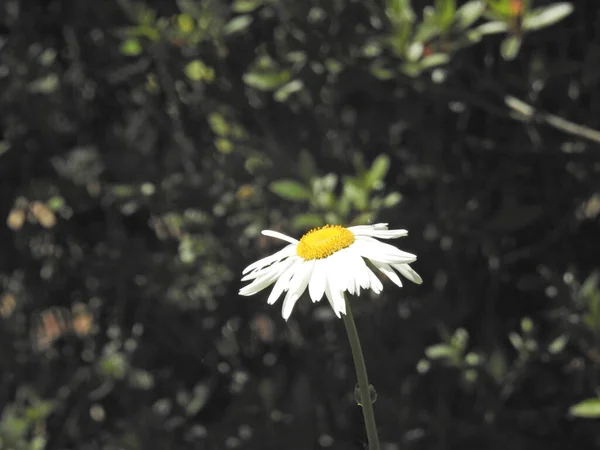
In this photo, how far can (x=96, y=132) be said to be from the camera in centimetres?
272

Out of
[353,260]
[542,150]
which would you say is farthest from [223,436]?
[353,260]

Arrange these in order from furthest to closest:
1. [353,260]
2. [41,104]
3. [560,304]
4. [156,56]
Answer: [41,104], [156,56], [560,304], [353,260]

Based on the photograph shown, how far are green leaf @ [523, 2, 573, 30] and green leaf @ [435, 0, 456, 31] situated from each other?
0.55 ft

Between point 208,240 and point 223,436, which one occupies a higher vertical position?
point 208,240

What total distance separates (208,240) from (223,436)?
56cm

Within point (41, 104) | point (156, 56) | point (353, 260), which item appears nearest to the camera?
point (353, 260)

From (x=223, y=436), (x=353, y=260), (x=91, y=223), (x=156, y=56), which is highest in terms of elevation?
(x=156, y=56)

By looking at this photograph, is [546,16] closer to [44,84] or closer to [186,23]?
[186,23]

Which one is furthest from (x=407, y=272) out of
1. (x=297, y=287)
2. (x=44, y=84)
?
(x=44, y=84)

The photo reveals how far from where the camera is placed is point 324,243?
3.55ft

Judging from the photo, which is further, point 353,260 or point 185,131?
point 185,131

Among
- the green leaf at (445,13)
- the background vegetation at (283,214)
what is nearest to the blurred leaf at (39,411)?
the background vegetation at (283,214)

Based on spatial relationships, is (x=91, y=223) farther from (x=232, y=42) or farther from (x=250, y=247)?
(x=232, y=42)

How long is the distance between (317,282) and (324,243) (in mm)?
85
